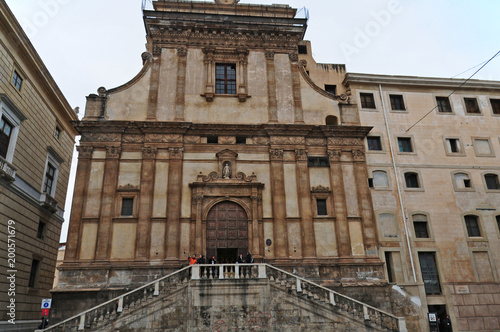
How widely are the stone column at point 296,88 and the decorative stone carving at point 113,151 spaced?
39.6 feet

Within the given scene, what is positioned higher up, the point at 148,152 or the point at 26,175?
the point at 148,152

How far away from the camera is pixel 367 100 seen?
29406mm

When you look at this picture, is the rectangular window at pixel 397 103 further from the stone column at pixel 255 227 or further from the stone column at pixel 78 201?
the stone column at pixel 78 201

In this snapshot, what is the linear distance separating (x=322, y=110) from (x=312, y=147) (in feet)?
10.0

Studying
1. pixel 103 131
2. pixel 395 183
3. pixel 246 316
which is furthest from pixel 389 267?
pixel 103 131

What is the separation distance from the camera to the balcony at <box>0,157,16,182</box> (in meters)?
21.3

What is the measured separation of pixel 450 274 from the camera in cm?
2516

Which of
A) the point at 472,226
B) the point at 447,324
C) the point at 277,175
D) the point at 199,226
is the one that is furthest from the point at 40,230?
the point at 472,226

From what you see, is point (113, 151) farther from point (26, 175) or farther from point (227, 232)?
point (227, 232)

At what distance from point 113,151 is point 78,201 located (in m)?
3.73

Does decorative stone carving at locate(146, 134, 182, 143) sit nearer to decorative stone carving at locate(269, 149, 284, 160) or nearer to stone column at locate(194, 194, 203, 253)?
stone column at locate(194, 194, 203, 253)

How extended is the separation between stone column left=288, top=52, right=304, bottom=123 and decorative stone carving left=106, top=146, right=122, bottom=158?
12059 mm

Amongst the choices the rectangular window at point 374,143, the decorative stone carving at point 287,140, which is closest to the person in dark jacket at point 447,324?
the rectangular window at point 374,143

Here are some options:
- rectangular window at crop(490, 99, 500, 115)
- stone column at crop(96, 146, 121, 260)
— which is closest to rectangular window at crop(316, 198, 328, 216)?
stone column at crop(96, 146, 121, 260)
